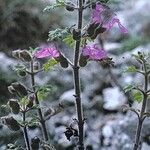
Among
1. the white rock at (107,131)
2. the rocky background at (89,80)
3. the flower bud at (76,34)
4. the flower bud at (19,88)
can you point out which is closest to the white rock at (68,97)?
the rocky background at (89,80)

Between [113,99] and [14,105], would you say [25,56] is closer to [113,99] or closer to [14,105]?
[14,105]

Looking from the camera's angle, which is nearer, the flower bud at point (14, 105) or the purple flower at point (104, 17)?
the purple flower at point (104, 17)

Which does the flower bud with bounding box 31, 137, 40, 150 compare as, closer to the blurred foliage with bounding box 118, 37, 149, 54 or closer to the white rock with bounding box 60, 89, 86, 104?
the white rock with bounding box 60, 89, 86, 104

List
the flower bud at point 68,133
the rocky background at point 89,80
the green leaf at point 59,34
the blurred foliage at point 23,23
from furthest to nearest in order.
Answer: the blurred foliage at point 23,23
the rocky background at point 89,80
the flower bud at point 68,133
the green leaf at point 59,34

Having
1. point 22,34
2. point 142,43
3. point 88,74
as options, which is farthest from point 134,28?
point 88,74

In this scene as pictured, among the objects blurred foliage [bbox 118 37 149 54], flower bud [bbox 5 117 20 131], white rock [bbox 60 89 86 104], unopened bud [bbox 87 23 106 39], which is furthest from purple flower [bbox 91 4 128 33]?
blurred foliage [bbox 118 37 149 54]

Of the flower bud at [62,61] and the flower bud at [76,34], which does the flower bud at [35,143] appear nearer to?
the flower bud at [62,61]
